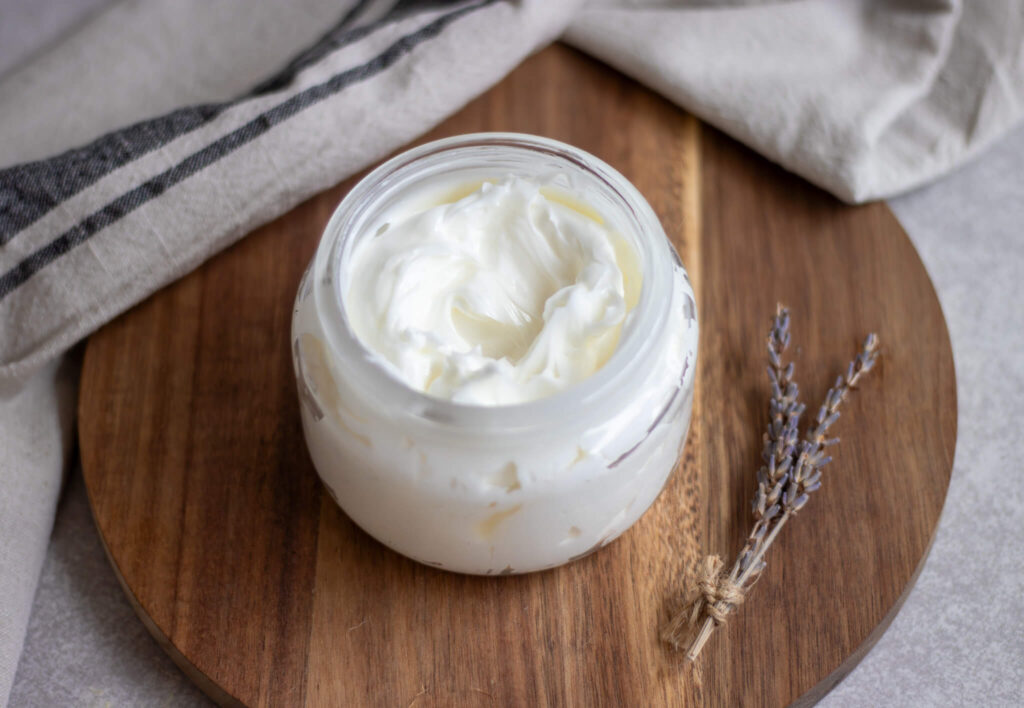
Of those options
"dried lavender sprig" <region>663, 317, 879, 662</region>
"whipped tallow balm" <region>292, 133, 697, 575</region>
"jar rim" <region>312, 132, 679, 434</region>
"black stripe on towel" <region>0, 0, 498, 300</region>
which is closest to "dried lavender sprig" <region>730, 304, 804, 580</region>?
"dried lavender sprig" <region>663, 317, 879, 662</region>

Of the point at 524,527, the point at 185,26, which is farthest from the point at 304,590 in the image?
the point at 185,26

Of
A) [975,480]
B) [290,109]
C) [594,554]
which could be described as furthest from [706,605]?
[290,109]

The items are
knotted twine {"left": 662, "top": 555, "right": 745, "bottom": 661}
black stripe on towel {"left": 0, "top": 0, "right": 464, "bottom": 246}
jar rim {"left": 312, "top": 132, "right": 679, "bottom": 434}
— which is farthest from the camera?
black stripe on towel {"left": 0, "top": 0, "right": 464, "bottom": 246}

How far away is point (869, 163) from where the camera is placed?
1222 mm

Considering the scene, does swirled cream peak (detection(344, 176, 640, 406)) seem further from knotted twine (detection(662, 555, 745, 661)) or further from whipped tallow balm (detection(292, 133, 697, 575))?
knotted twine (detection(662, 555, 745, 661))

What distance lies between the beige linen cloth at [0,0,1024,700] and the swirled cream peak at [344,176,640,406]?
0.27 meters

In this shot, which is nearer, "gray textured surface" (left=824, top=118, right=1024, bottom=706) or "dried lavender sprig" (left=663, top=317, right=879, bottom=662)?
"dried lavender sprig" (left=663, top=317, right=879, bottom=662)

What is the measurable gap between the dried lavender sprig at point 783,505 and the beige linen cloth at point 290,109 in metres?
0.24

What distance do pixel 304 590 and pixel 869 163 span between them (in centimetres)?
81

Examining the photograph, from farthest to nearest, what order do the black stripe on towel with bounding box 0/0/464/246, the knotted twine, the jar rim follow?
the black stripe on towel with bounding box 0/0/464/246
the knotted twine
the jar rim

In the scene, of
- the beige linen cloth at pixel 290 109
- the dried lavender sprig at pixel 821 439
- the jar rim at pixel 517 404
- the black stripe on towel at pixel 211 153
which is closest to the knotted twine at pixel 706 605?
the dried lavender sprig at pixel 821 439

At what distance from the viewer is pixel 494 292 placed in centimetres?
94

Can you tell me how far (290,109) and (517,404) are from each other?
1.82ft

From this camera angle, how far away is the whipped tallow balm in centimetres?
83
